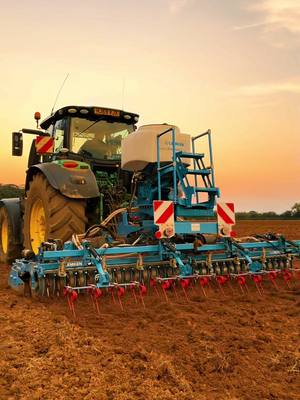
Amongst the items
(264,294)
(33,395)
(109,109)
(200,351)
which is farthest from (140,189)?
(33,395)

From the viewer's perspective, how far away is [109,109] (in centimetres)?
703

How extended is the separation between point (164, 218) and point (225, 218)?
87 cm

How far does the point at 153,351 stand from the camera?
2.84 metres

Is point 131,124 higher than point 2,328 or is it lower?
higher

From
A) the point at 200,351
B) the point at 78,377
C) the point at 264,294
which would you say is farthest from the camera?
the point at 264,294

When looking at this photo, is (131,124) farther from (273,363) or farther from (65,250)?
(273,363)

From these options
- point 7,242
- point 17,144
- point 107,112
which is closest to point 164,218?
point 107,112

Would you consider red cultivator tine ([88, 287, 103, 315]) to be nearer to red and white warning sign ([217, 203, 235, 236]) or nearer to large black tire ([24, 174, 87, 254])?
large black tire ([24, 174, 87, 254])

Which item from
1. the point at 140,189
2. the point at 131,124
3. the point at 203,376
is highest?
the point at 131,124

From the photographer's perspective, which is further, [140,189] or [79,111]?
[79,111]

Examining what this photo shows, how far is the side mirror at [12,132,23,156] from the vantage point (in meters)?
7.20

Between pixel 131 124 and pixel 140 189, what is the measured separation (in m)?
1.84

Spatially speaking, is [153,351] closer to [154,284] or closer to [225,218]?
[154,284]

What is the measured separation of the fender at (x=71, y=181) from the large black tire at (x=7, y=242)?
7.65 feet
